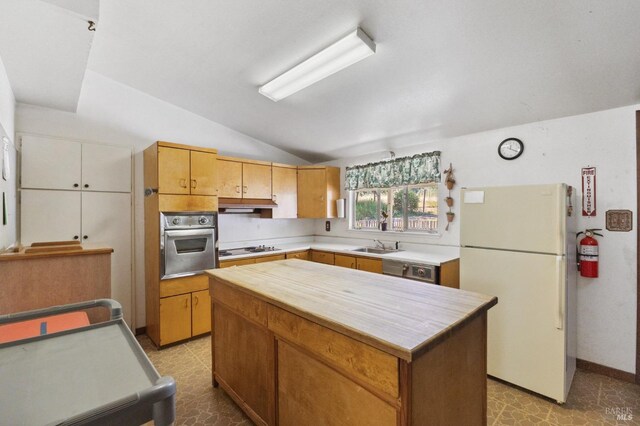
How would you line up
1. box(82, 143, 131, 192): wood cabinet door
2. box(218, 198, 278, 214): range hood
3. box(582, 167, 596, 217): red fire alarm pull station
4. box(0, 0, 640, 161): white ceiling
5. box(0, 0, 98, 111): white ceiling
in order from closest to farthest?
box(0, 0, 98, 111): white ceiling
box(0, 0, 640, 161): white ceiling
box(582, 167, 596, 217): red fire alarm pull station
box(82, 143, 131, 192): wood cabinet door
box(218, 198, 278, 214): range hood

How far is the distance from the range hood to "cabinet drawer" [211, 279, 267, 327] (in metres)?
1.56

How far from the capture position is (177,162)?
313 cm

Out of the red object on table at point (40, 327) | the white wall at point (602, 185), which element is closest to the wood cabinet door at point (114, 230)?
the red object on table at point (40, 327)

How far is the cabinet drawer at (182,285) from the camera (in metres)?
3.04

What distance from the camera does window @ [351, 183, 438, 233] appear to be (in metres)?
3.77

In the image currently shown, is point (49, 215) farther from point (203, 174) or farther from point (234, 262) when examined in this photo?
point (234, 262)

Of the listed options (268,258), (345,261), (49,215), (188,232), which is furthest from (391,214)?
(49,215)

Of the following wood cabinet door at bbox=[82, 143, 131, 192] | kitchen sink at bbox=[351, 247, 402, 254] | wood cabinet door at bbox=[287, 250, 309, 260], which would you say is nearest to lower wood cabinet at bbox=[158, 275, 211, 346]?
wood cabinet door at bbox=[287, 250, 309, 260]

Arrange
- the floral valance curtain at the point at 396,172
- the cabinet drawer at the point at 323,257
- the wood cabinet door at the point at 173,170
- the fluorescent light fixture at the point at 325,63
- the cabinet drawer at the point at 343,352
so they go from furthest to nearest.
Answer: the cabinet drawer at the point at 323,257
the floral valance curtain at the point at 396,172
the wood cabinet door at the point at 173,170
the fluorescent light fixture at the point at 325,63
the cabinet drawer at the point at 343,352

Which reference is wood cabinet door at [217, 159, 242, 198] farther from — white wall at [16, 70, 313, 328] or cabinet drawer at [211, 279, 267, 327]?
cabinet drawer at [211, 279, 267, 327]

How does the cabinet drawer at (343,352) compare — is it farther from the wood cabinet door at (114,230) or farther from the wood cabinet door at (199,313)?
the wood cabinet door at (114,230)

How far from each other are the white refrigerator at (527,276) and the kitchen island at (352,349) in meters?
0.99

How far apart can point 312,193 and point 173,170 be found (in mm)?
2040

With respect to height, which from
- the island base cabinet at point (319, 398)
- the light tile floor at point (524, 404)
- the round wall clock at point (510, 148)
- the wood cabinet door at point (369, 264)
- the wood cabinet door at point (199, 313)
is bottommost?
the light tile floor at point (524, 404)
